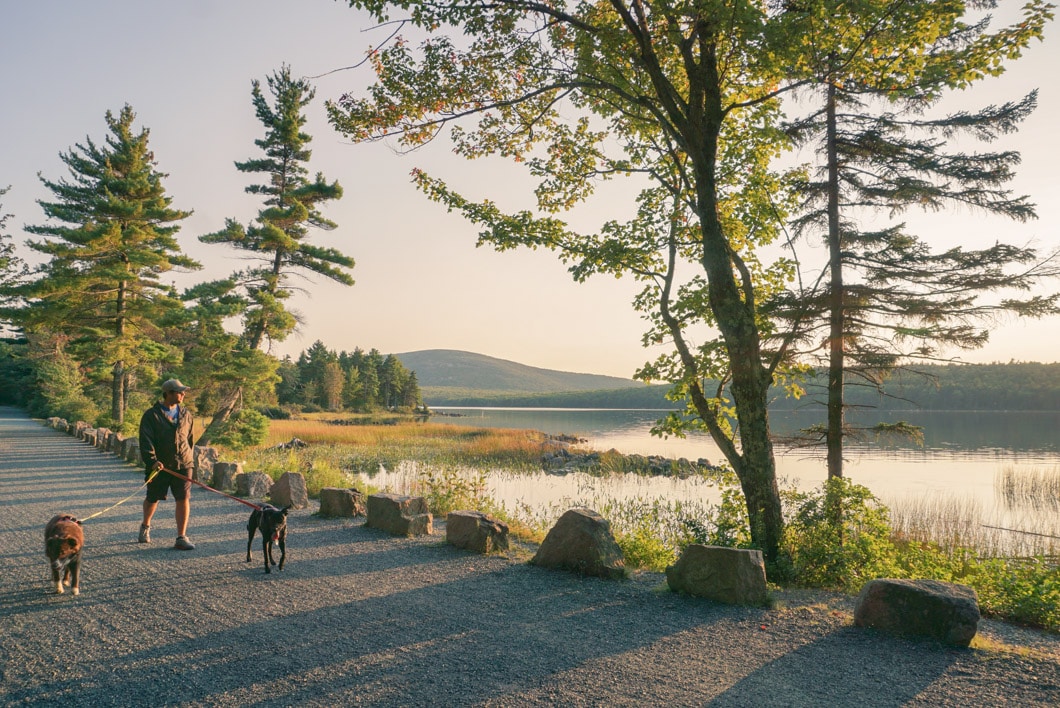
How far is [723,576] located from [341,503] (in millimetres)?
6324

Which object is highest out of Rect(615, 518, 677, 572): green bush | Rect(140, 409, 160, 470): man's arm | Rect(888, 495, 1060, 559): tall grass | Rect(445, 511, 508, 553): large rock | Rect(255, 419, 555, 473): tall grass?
Rect(140, 409, 160, 470): man's arm

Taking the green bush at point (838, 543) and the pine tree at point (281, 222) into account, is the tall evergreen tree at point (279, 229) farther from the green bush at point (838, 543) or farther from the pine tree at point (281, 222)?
the green bush at point (838, 543)

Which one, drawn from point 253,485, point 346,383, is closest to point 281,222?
point 253,485

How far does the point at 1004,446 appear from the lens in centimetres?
3397

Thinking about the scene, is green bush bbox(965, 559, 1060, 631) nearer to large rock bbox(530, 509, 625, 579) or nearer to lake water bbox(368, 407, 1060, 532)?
large rock bbox(530, 509, 625, 579)

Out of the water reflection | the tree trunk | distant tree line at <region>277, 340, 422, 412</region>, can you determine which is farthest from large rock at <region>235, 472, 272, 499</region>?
distant tree line at <region>277, 340, 422, 412</region>

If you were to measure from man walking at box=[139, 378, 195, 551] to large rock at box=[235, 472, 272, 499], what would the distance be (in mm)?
3836

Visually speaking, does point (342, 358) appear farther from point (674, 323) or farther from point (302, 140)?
point (674, 323)

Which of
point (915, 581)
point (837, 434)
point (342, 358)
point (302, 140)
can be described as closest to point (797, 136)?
A: point (837, 434)

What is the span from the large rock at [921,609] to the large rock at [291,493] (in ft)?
28.6

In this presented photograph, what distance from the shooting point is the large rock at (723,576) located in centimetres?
549

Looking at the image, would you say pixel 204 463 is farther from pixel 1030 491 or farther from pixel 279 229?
pixel 1030 491

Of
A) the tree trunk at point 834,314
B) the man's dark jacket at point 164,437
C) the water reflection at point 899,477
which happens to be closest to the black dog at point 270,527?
the man's dark jacket at point 164,437

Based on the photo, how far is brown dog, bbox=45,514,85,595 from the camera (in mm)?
5355
